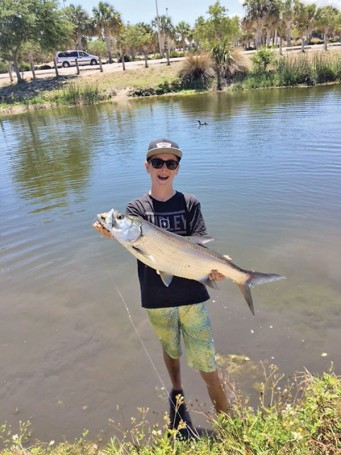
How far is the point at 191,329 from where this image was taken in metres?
3.66

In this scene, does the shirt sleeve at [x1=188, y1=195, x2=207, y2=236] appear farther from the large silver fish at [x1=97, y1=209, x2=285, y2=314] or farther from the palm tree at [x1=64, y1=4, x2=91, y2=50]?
the palm tree at [x1=64, y1=4, x2=91, y2=50]

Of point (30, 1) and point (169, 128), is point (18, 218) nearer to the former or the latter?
point (169, 128)

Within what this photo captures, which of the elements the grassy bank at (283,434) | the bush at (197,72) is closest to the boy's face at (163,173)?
the grassy bank at (283,434)

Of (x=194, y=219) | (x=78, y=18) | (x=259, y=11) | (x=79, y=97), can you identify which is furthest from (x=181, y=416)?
(x=78, y=18)

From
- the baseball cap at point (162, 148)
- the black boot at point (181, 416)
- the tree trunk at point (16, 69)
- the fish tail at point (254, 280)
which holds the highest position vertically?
the tree trunk at point (16, 69)

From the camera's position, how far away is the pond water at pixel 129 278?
15.9ft

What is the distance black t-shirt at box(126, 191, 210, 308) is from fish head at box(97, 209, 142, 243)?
407 mm

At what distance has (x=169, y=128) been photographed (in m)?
23.0

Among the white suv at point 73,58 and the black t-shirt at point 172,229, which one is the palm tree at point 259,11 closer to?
the white suv at point 73,58

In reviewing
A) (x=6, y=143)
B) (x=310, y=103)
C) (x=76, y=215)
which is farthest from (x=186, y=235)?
(x=310, y=103)

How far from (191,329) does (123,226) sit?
1253 mm

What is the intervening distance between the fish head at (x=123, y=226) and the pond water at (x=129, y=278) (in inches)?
86.1

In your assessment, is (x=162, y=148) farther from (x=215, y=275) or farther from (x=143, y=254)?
(x=215, y=275)

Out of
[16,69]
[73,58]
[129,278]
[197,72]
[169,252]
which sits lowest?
[129,278]
